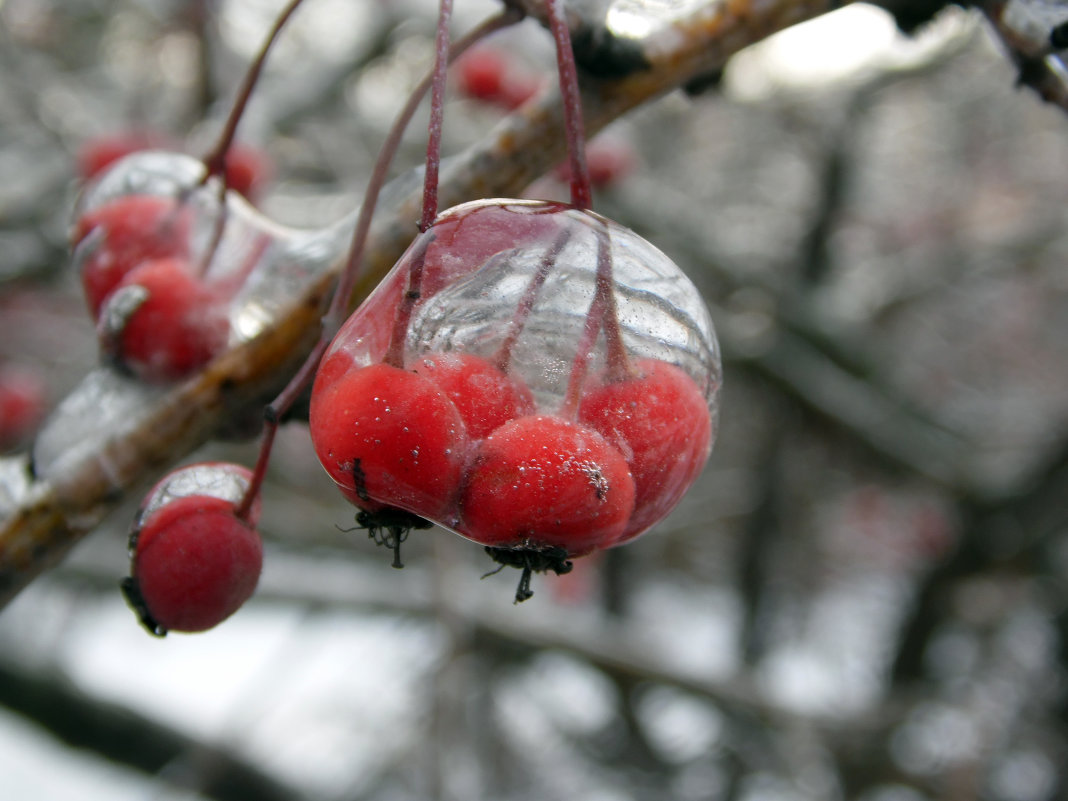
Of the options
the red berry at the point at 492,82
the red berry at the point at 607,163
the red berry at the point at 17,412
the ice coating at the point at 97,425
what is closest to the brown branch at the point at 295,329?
the ice coating at the point at 97,425

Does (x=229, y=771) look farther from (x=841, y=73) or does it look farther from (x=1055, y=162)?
(x=1055, y=162)

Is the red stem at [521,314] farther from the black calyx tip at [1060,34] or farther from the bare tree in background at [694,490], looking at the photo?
the black calyx tip at [1060,34]

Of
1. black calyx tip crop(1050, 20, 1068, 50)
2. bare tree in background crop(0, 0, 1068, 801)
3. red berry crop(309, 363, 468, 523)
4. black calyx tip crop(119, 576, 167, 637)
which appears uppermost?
black calyx tip crop(1050, 20, 1068, 50)

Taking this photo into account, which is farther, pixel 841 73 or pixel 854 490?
pixel 854 490

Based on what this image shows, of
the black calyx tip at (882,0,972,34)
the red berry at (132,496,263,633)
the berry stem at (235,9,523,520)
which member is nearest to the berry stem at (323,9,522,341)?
the berry stem at (235,9,523,520)

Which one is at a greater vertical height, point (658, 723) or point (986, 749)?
point (986, 749)

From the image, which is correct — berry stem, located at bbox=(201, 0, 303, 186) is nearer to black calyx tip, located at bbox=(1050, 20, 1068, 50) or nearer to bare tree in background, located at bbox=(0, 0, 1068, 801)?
bare tree in background, located at bbox=(0, 0, 1068, 801)

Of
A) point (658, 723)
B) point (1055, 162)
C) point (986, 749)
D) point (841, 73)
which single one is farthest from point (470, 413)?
point (1055, 162)

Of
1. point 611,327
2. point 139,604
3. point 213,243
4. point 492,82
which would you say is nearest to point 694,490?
point 492,82
